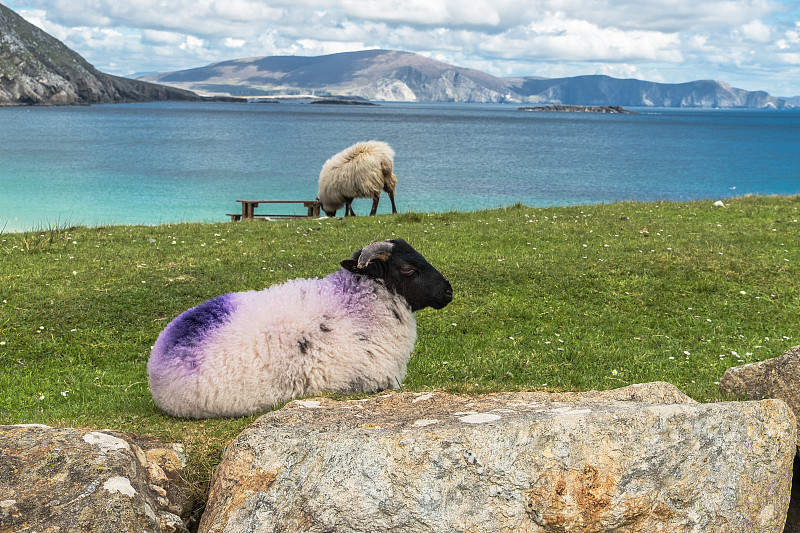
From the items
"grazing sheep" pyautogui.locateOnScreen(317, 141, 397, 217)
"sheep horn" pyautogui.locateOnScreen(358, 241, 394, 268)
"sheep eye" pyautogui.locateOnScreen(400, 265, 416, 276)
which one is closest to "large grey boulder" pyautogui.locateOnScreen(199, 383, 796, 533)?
"sheep horn" pyautogui.locateOnScreen(358, 241, 394, 268)

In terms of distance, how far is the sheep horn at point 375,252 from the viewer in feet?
25.8

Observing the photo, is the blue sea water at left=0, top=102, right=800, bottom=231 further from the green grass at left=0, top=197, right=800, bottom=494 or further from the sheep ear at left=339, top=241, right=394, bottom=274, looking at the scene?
the sheep ear at left=339, top=241, right=394, bottom=274

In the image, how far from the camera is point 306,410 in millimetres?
5480

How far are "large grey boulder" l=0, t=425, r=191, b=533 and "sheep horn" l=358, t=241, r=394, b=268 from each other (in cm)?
342

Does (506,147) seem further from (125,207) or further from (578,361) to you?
(578,361)

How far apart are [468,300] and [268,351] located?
7.12 metres

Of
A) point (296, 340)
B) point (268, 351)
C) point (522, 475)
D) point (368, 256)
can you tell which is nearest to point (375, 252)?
point (368, 256)

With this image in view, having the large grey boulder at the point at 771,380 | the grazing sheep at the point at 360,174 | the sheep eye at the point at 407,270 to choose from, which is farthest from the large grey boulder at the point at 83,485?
the grazing sheep at the point at 360,174

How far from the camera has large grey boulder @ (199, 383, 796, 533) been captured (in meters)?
4.19

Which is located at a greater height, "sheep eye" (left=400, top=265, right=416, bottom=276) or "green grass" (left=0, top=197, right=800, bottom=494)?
"sheep eye" (left=400, top=265, right=416, bottom=276)

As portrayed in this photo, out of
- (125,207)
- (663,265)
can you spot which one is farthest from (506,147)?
(663,265)

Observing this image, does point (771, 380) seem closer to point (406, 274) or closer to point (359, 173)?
point (406, 274)

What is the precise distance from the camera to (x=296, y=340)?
7.57 metres

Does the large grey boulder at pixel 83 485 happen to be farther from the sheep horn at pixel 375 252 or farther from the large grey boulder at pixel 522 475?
the sheep horn at pixel 375 252
